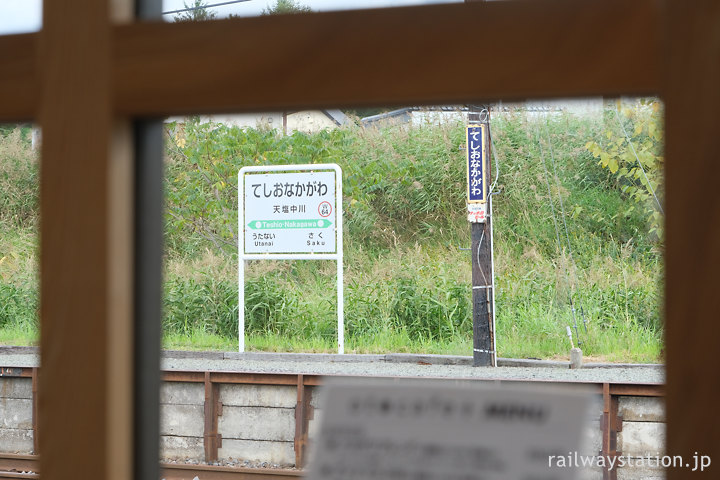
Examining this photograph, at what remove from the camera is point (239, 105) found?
17.1 inches

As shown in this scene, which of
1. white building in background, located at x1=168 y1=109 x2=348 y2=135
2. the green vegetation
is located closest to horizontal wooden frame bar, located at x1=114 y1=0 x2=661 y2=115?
the green vegetation

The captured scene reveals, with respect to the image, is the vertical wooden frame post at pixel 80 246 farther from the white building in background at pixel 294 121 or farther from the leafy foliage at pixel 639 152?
the white building in background at pixel 294 121

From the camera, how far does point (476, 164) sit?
18.9 ft

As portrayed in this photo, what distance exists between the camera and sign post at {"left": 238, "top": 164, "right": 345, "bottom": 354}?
5.66 metres

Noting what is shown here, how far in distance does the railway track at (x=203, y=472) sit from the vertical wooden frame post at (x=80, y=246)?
276cm

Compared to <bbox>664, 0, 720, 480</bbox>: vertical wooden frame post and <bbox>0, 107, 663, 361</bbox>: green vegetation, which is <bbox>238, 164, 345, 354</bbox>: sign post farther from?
<bbox>664, 0, 720, 480</bbox>: vertical wooden frame post

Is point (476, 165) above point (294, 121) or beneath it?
beneath

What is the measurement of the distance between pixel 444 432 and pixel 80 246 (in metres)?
0.25

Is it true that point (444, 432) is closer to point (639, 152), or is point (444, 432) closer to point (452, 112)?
point (639, 152)

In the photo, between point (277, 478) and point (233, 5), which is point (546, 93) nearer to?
point (277, 478)

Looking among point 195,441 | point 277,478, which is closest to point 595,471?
point 277,478

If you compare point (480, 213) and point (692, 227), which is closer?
point (692, 227)

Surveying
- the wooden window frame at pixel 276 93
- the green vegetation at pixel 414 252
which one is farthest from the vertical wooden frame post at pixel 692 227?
the green vegetation at pixel 414 252

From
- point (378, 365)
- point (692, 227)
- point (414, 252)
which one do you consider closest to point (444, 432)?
point (692, 227)
